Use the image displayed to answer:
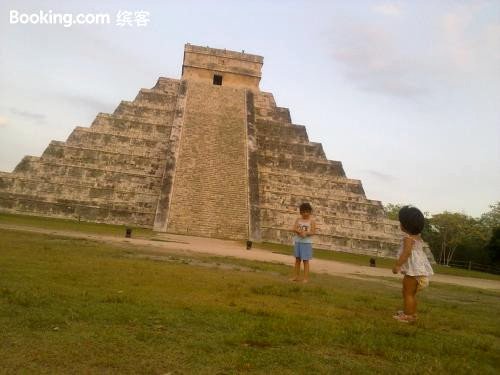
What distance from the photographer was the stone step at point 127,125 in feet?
82.2

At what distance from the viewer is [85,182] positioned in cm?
2200

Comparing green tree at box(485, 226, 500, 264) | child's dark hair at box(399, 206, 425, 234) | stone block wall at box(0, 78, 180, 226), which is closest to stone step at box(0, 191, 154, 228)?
stone block wall at box(0, 78, 180, 226)

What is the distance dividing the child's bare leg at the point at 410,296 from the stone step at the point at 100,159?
18.4 metres

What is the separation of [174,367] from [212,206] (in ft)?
58.1

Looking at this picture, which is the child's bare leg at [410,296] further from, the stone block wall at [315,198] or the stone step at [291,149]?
the stone step at [291,149]

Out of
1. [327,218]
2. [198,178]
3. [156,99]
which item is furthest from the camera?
[156,99]

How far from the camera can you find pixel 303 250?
27.9ft

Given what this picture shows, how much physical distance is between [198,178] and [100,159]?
193 inches

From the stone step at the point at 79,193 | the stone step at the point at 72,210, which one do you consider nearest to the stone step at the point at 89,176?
the stone step at the point at 79,193

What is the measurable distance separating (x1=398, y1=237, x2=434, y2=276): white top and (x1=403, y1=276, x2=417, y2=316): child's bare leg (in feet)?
0.28

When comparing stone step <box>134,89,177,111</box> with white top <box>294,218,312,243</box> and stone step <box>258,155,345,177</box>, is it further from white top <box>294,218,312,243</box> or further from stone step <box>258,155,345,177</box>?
white top <box>294,218,312,243</box>

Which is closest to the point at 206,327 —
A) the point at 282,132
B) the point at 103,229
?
the point at 103,229

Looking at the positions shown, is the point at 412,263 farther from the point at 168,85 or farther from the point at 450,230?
the point at 450,230

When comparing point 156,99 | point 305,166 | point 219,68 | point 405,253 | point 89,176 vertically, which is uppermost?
point 219,68
